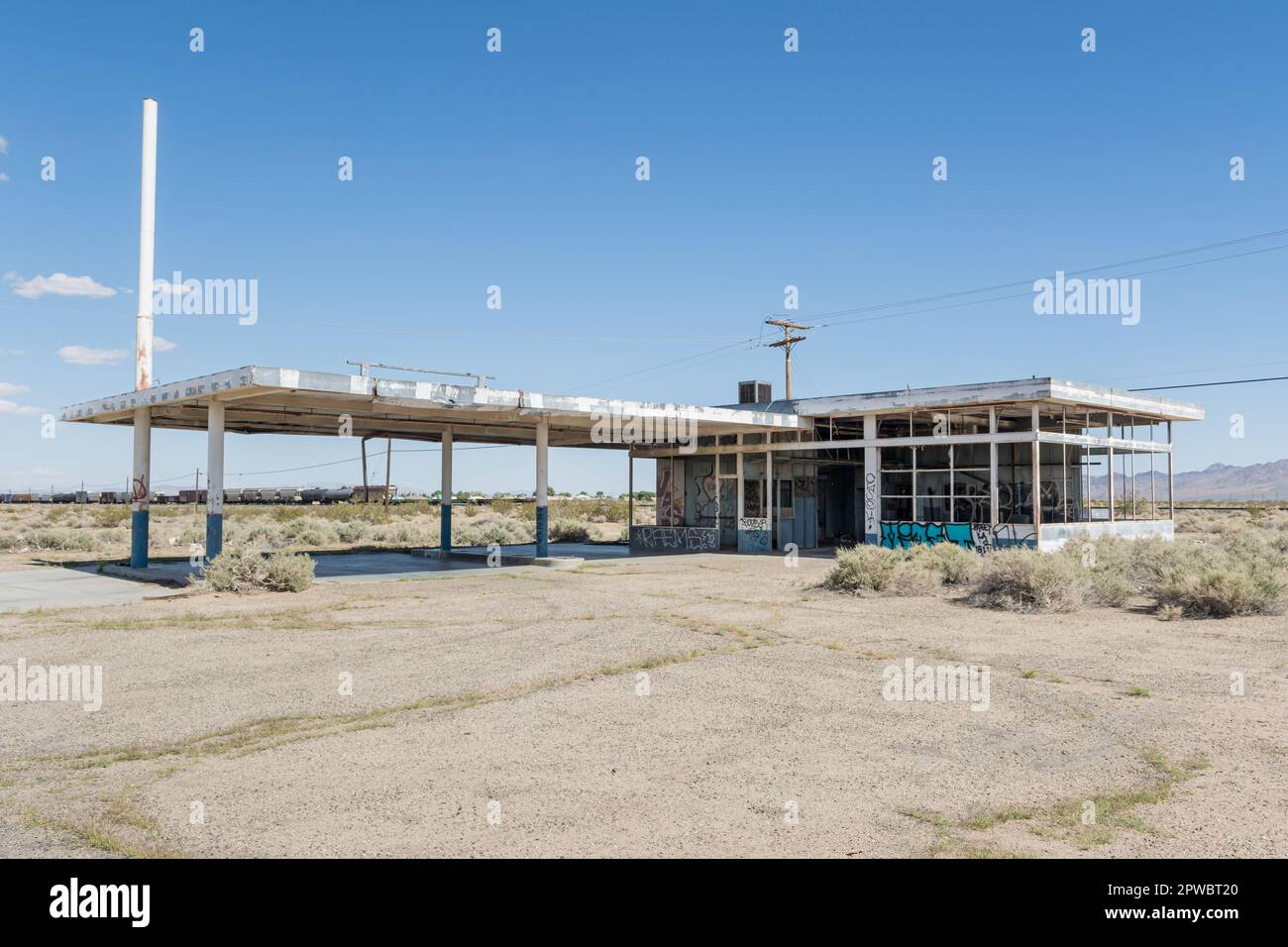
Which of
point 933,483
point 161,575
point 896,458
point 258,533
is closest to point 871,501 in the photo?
point 896,458

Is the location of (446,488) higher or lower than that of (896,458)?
lower

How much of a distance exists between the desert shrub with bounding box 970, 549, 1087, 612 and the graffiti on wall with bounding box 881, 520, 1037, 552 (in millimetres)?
6713

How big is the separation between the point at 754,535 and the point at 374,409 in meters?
13.5

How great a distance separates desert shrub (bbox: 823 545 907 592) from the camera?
59.2 feet

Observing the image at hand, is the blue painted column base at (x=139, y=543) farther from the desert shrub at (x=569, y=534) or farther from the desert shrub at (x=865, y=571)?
the desert shrub at (x=865, y=571)

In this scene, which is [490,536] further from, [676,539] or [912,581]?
[912,581]

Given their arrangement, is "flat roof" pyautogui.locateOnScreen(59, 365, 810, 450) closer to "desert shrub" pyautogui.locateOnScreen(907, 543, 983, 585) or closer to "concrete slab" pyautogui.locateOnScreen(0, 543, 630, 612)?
"concrete slab" pyautogui.locateOnScreen(0, 543, 630, 612)

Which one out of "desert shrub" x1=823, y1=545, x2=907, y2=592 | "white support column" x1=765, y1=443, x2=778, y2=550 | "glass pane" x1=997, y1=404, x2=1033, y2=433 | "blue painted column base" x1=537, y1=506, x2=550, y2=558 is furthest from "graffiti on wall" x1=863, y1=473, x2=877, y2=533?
"blue painted column base" x1=537, y1=506, x2=550, y2=558

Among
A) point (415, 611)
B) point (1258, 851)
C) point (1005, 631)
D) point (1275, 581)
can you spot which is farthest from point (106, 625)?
point (1275, 581)

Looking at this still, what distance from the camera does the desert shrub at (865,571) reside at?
18031 millimetres

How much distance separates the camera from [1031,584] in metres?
15.8

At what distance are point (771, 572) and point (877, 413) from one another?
7.40 metres

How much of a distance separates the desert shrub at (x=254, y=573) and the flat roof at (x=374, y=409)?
3.65 m

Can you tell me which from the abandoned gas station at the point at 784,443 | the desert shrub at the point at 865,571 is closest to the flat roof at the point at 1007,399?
the abandoned gas station at the point at 784,443
